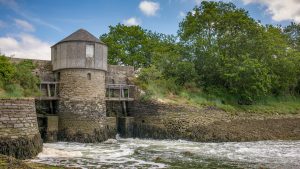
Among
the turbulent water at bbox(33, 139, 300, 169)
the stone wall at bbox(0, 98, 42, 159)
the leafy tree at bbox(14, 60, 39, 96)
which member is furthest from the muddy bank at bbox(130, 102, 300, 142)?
the stone wall at bbox(0, 98, 42, 159)

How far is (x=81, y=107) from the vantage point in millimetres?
A: 24625

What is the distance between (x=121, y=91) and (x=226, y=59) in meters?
9.24

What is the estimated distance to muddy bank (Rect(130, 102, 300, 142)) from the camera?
2559 centimetres

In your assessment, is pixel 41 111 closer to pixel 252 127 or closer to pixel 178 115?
pixel 178 115

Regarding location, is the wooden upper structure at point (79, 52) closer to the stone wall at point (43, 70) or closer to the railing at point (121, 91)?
the stone wall at point (43, 70)

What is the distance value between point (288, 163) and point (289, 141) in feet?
29.9

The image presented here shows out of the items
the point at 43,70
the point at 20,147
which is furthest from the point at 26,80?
the point at 20,147

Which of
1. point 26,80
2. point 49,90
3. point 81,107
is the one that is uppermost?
point 26,80

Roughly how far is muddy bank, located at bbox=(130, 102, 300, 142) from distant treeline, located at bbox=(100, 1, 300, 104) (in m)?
3.35

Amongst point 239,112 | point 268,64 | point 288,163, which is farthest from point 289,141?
point 268,64

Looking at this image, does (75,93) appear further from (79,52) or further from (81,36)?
(81,36)

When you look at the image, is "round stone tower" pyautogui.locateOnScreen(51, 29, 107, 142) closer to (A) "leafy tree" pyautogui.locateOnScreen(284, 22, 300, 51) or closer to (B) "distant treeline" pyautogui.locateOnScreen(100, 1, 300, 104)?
(B) "distant treeline" pyautogui.locateOnScreen(100, 1, 300, 104)

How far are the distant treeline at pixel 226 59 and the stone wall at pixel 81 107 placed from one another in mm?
5358

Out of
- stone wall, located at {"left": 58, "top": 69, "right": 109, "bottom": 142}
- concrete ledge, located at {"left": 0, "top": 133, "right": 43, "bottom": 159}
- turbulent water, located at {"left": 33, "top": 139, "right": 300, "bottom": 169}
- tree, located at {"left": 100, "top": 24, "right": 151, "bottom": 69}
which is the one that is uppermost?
tree, located at {"left": 100, "top": 24, "right": 151, "bottom": 69}
